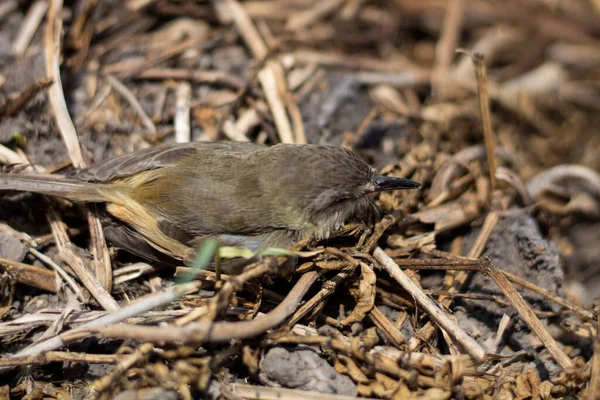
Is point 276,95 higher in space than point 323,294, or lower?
higher

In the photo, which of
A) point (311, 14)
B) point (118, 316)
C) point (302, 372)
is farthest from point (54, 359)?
point (311, 14)

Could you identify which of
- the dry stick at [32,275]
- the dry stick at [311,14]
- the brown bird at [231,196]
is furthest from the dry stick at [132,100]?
the dry stick at [311,14]

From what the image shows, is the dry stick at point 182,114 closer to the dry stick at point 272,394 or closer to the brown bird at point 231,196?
the brown bird at point 231,196

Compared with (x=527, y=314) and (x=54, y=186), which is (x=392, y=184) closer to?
(x=527, y=314)

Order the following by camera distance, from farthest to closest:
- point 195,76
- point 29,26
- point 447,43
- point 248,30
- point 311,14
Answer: point 447,43, point 311,14, point 248,30, point 195,76, point 29,26

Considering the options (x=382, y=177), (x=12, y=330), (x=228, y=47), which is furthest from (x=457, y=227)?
(x=12, y=330)

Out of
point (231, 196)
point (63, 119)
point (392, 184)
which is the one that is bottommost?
point (231, 196)

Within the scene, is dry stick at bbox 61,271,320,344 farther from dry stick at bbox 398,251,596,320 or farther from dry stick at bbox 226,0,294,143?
dry stick at bbox 226,0,294,143
